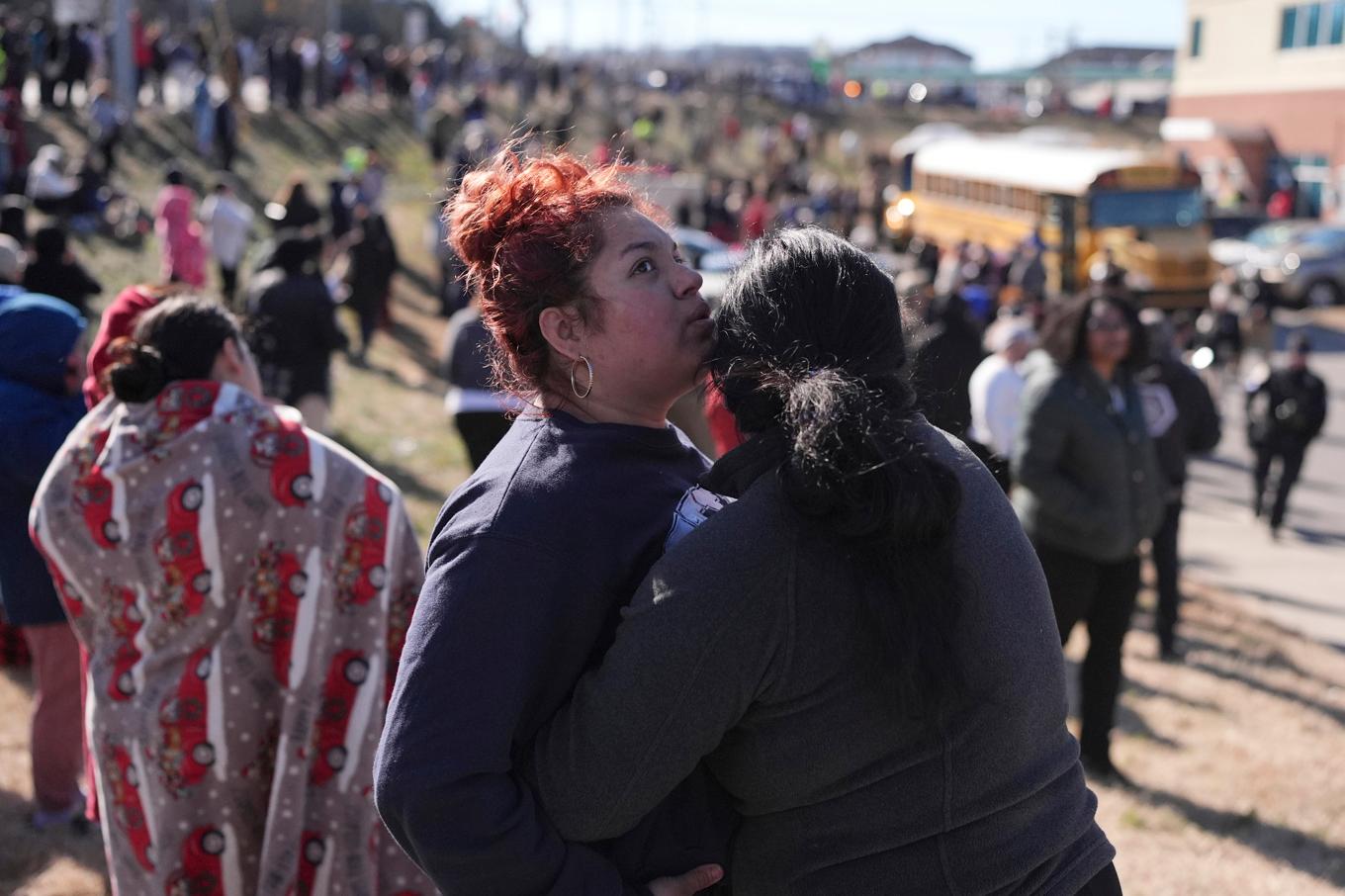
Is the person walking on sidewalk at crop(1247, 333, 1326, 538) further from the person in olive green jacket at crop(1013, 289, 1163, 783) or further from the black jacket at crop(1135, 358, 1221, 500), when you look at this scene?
the person in olive green jacket at crop(1013, 289, 1163, 783)

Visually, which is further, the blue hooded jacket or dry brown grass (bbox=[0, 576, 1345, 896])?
dry brown grass (bbox=[0, 576, 1345, 896])

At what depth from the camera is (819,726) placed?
1771 mm

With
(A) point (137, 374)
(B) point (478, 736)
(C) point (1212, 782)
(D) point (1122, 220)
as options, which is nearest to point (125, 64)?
(D) point (1122, 220)

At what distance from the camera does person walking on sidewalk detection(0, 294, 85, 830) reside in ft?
12.6

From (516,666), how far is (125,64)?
22.0 m

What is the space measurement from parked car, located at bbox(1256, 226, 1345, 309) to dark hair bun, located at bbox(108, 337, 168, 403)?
1038 inches

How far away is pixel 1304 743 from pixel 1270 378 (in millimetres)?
5298

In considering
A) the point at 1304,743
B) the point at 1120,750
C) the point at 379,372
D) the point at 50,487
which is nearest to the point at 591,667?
the point at 50,487

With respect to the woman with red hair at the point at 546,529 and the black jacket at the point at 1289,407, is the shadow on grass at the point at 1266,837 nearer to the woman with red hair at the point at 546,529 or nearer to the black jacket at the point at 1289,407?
the woman with red hair at the point at 546,529

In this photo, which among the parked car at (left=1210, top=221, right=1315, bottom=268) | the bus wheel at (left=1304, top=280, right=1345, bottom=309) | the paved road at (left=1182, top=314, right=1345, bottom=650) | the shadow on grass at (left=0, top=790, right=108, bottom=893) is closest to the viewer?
the shadow on grass at (left=0, top=790, right=108, bottom=893)

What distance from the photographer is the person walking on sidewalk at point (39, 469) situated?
12.6 ft

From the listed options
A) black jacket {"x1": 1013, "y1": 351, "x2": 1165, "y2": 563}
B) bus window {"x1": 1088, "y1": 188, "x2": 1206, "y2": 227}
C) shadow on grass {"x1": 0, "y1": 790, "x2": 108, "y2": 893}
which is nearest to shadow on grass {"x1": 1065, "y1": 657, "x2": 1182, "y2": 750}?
black jacket {"x1": 1013, "y1": 351, "x2": 1165, "y2": 563}

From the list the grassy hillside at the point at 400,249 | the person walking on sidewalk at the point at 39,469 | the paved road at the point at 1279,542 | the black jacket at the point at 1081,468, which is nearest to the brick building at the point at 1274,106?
the grassy hillside at the point at 400,249

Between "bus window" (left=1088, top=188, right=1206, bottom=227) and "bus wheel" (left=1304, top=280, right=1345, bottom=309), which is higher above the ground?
"bus window" (left=1088, top=188, right=1206, bottom=227)
